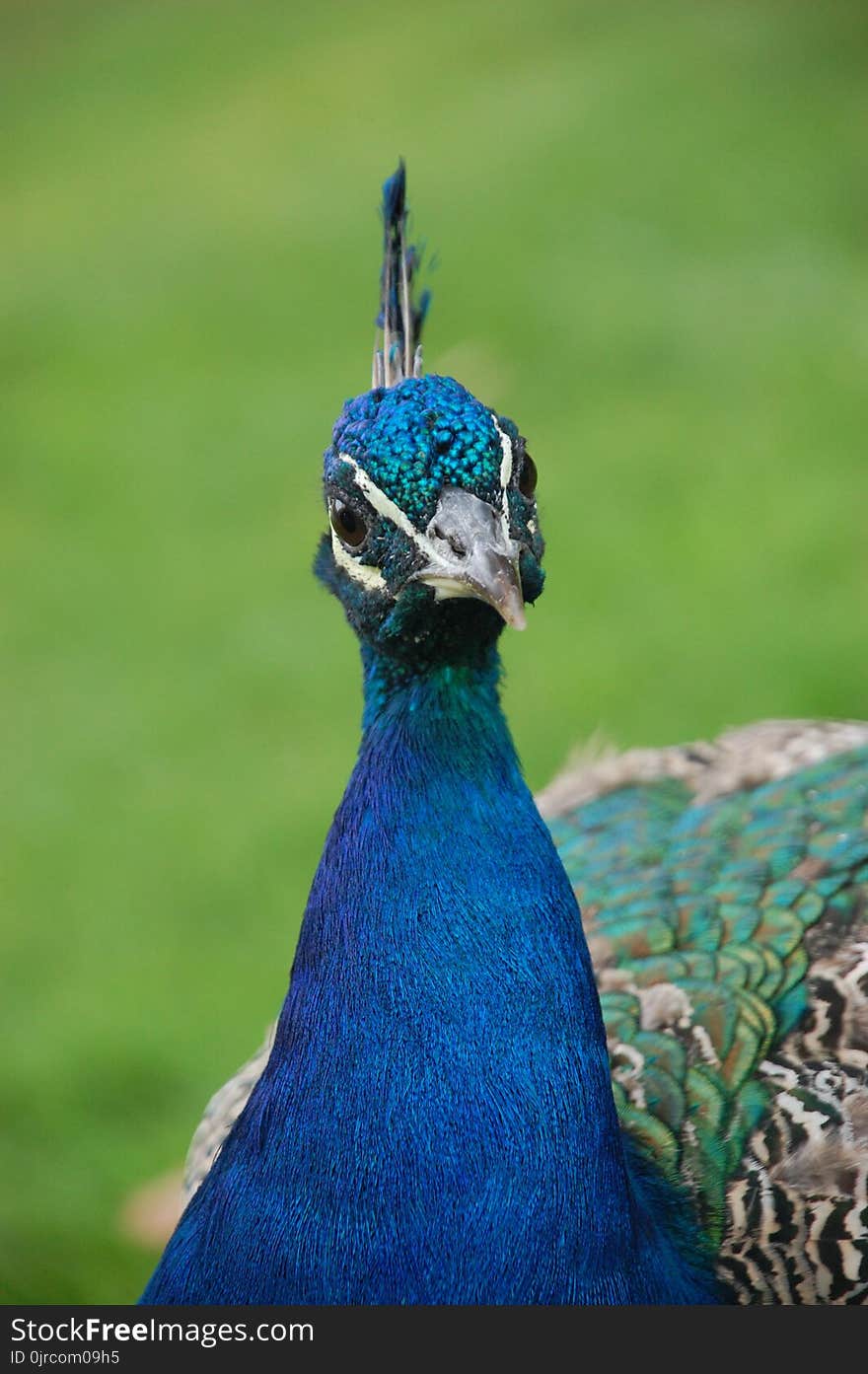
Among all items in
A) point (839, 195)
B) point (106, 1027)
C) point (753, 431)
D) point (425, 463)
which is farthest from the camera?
point (839, 195)

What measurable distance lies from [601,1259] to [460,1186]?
0.58 feet

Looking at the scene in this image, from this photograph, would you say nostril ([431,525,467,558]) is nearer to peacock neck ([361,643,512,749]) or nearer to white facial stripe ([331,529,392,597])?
white facial stripe ([331,529,392,597])

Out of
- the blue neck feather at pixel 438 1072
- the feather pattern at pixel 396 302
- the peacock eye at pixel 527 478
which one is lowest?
the blue neck feather at pixel 438 1072

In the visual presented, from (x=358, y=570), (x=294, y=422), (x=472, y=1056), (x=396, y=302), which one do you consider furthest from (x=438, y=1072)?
(x=294, y=422)

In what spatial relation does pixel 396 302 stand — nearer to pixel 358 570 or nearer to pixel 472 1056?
pixel 358 570

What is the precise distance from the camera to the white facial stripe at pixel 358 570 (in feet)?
6.16

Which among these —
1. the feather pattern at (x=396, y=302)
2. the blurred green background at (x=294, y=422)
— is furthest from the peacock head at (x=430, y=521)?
the blurred green background at (x=294, y=422)

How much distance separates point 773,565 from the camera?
482 cm

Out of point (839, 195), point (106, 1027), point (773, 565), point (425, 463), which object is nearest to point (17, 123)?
point (839, 195)

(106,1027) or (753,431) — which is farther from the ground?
(753,431)

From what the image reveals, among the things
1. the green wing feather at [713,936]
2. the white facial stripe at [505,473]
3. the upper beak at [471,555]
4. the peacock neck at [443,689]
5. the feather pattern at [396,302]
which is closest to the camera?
the upper beak at [471,555]

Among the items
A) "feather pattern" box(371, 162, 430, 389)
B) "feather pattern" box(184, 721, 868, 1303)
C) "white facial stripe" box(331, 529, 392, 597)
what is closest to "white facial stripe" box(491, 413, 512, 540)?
"white facial stripe" box(331, 529, 392, 597)

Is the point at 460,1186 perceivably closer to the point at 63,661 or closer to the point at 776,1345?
the point at 776,1345

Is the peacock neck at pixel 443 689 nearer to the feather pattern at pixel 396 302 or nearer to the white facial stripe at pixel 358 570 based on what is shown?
the white facial stripe at pixel 358 570
